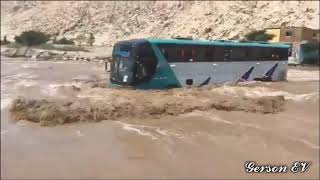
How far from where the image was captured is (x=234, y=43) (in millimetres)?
16656

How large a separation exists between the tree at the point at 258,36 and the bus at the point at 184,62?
741 mm

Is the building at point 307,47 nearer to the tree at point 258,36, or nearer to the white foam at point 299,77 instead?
the white foam at point 299,77

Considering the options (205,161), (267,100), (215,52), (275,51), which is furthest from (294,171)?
(275,51)

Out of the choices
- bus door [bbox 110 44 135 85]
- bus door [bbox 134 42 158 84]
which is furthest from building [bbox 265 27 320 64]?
bus door [bbox 110 44 135 85]

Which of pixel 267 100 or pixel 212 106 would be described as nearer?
pixel 212 106

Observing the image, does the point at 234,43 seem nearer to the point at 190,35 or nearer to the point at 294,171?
the point at 190,35

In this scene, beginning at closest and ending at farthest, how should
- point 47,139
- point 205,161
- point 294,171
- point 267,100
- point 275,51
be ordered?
point 294,171 → point 205,161 → point 47,139 → point 267,100 → point 275,51

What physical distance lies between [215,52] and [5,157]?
9.85 meters

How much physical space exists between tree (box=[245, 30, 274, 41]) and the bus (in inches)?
29.2

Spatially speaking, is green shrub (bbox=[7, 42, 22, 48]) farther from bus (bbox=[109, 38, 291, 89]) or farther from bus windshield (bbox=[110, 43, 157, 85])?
bus windshield (bbox=[110, 43, 157, 85])

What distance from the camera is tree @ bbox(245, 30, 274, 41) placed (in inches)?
762

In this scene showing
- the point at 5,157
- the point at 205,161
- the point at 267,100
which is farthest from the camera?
the point at 267,100

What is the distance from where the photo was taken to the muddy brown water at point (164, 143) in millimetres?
7742

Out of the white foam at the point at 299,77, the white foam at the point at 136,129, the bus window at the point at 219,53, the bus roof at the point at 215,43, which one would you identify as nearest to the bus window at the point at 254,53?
the bus roof at the point at 215,43
